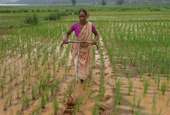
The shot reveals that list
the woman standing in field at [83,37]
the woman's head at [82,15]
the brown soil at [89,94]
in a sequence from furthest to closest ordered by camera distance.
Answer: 1. the woman standing in field at [83,37]
2. the woman's head at [82,15]
3. the brown soil at [89,94]

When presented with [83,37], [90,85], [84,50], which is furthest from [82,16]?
[90,85]

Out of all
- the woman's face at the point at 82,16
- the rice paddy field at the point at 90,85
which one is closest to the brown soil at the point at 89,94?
the rice paddy field at the point at 90,85

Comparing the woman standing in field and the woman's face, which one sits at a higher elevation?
the woman's face

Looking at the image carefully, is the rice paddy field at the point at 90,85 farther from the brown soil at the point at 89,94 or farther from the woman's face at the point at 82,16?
the woman's face at the point at 82,16

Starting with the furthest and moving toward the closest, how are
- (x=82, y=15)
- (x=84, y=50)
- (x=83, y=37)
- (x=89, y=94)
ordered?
(x=84, y=50) < (x=83, y=37) < (x=82, y=15) < (x=89, y=94)

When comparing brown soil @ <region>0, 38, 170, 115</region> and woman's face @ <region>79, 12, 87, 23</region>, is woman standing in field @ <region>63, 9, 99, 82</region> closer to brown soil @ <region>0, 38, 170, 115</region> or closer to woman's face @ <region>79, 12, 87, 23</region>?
woman's face @ <region>79, 12, 87, 23</region>

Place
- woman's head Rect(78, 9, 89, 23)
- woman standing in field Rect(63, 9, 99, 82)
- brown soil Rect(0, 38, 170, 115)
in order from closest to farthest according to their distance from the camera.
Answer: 1. brown soil Rect(0, 38, 170, 115)
2. woman's head Rect(78, 9, 89, 23)
3. woman standing in field Rect(63, 9, 99, 82)

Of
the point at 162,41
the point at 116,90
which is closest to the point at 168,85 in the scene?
the point at 116,90

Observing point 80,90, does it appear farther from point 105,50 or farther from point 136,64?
point 105,50

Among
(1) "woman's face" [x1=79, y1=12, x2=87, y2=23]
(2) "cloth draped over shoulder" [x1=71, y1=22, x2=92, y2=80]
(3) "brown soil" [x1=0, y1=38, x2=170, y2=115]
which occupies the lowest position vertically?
(3) "brown soil" [x1=0, y1=38, x2=170, y2=115]

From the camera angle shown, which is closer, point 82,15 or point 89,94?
point 89,94

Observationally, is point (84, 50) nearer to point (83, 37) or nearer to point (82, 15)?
point (83, 37)

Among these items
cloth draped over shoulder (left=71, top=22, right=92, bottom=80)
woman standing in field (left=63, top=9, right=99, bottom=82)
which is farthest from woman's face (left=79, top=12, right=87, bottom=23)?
cloth draped over shoulder (left=71, top=22, right=92, bottom=80)

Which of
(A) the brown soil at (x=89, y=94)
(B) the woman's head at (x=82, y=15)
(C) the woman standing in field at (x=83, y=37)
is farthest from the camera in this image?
(C) the woman standing in field at (x=83, y=37)
